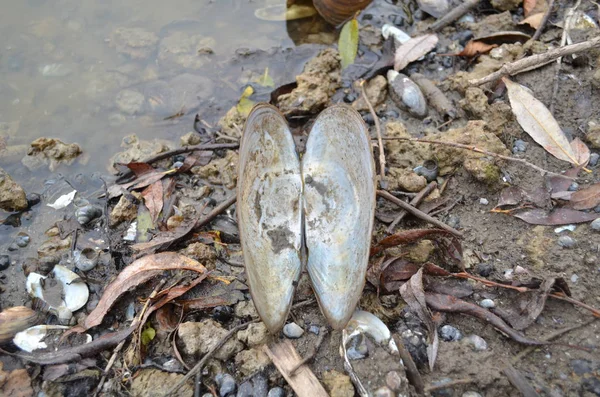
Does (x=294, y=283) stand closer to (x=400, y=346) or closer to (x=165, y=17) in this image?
(x=400, y=346)

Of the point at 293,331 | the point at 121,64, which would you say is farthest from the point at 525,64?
the point at 121,64

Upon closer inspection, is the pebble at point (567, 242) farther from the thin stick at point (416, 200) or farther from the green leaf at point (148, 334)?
the green leaf at point (148, 334)

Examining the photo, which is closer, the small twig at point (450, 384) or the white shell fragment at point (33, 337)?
the small twig at point (450, 384)

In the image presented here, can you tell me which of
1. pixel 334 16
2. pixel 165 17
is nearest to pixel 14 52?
pixel 165 17

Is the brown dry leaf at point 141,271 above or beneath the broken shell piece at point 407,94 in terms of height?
beneath

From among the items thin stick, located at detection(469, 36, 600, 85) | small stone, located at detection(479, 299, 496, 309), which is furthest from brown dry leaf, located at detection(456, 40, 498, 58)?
small stone, located at detection(479, 299, 496, 309)

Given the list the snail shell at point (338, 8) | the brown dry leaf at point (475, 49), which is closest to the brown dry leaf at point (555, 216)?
the brown dry leaf at point (475, 49)
